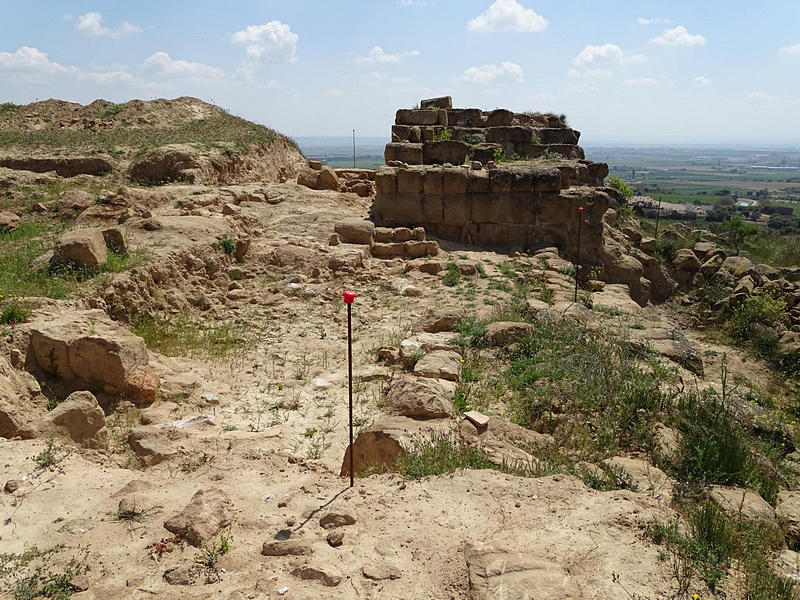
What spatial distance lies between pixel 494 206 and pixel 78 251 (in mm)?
8269

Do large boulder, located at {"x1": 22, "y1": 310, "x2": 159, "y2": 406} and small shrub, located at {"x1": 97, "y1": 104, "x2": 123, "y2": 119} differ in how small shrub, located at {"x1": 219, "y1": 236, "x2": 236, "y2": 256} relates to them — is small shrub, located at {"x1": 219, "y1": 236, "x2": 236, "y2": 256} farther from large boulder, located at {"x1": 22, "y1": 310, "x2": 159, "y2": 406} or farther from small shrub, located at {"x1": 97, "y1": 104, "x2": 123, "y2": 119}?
small shrub, located at {"x1": 97, "y1": 104, "x2": 123, "y2": 119}

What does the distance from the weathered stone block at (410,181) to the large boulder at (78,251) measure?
6.59 metres

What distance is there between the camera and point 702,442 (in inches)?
196

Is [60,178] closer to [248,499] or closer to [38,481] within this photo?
[38,481]

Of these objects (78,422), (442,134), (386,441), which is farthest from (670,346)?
(442,134)

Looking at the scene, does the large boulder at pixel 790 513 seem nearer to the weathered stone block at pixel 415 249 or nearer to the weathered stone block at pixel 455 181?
the weathered stone block at pixel 415 249

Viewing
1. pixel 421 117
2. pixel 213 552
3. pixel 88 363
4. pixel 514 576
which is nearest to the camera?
pixel 514 576

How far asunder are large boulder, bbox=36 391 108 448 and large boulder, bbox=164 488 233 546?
1805 mm

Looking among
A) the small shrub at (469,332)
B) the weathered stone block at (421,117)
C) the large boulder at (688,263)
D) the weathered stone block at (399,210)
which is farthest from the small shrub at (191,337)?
the large boulder at (688,263)

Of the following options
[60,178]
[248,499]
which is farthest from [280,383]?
[60,178]

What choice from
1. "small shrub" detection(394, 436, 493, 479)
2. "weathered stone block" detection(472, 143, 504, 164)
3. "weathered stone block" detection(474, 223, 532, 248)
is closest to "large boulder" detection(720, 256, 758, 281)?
"weathered stone block" detection(474, 223, 532, 248)

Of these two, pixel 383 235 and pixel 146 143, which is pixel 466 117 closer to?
pixel 383 235

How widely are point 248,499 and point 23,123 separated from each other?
18.4m

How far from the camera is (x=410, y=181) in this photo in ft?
41.0
